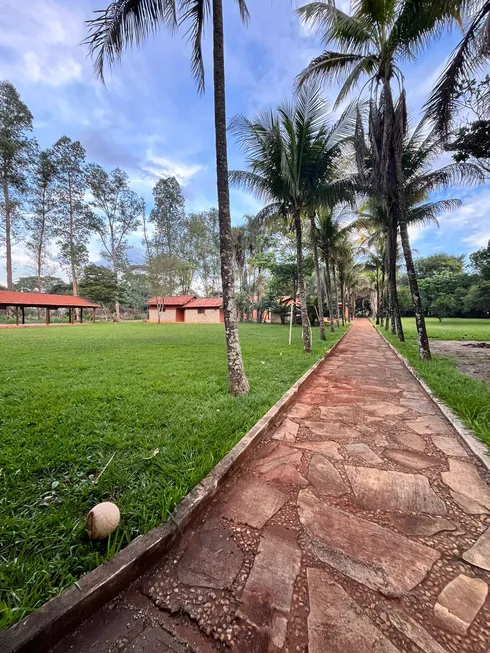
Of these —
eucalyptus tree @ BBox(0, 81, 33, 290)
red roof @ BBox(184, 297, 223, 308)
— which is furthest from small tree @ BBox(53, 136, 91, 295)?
red roof @ BBox(184, 297, 223, 308)

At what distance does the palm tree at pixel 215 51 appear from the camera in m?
4.14

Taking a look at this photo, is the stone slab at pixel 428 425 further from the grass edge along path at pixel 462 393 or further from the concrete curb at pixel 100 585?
the concrete curb at pixel 100 585

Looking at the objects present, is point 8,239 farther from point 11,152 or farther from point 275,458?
point 275,458

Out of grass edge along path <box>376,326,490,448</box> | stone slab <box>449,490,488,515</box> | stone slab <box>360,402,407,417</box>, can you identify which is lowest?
stone slab <box>449,490,488,515</box>

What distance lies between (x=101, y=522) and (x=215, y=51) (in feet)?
20.0

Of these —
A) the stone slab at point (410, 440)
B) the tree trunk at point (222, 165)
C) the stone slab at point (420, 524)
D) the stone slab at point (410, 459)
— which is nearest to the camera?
the stone slab at point (420, 524)

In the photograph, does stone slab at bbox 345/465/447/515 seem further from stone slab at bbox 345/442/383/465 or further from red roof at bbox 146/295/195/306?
red roof at bbox 146/295/195/306

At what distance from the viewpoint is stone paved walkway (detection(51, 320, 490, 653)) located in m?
1.15

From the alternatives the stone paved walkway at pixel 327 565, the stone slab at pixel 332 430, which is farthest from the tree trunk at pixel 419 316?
the stone slab at pixel 332 430


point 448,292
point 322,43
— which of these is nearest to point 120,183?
point 322,43

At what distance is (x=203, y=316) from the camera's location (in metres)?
34.8

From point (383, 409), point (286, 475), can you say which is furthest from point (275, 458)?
point (383, 409)

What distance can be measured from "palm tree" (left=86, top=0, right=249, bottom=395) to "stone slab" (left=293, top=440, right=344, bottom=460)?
156cm

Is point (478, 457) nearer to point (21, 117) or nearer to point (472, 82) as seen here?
point (472, 82)
